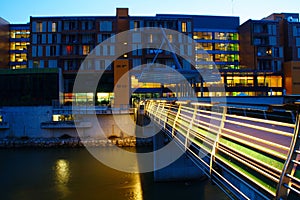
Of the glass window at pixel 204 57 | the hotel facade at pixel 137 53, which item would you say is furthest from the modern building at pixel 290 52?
the glass window at pixel 204 57

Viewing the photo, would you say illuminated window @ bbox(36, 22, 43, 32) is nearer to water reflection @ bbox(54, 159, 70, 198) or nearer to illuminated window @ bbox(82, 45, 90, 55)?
illuminated window @ bbox(82, 45, 90, 55)

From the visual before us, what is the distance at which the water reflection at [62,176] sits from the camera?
1800cm

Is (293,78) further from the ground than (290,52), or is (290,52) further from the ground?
(290,52)

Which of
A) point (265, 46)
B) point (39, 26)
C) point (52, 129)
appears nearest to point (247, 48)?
point (265, 46)

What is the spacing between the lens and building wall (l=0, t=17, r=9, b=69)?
64.2 m

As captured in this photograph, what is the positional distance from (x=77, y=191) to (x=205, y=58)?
183 ft

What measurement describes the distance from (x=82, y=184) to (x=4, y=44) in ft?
198

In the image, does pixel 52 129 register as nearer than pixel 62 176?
No

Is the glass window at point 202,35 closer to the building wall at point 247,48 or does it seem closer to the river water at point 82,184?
the building wall at point 247,48

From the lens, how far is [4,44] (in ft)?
217

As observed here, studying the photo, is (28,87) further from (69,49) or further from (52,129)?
(69,49)

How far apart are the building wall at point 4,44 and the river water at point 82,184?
4664 cm

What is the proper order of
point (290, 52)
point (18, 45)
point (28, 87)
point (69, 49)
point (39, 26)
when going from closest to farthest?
point (28, 87), point (39, 26), point (69, 49), point (290, 52), point (18, 45)

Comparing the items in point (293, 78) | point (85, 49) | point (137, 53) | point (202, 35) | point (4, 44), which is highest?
point (202, 35)
